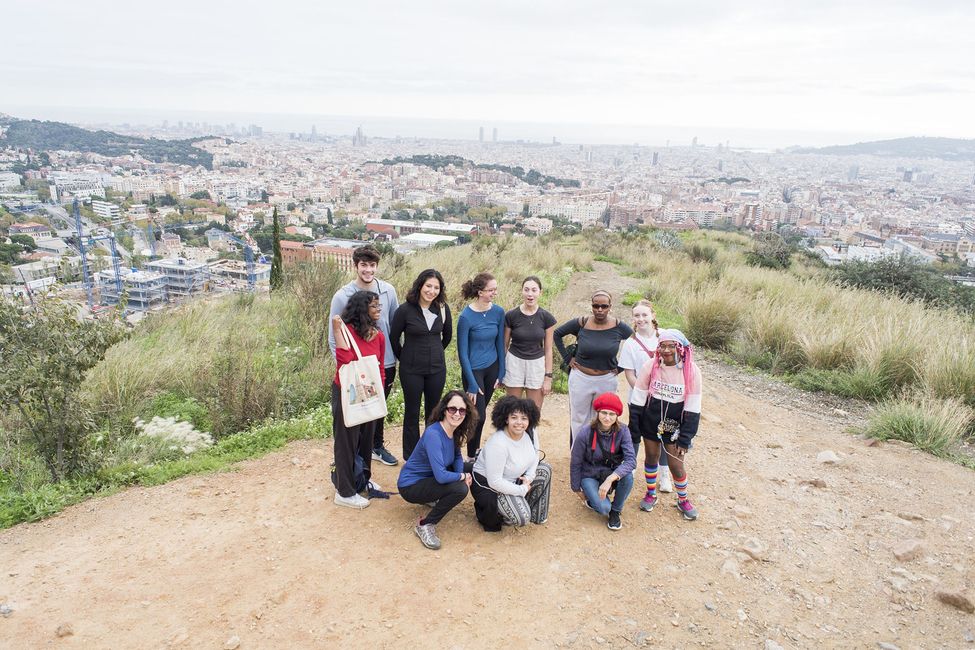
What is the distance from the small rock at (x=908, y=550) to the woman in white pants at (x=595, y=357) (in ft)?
6.06

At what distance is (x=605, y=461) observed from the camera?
3.54 metres

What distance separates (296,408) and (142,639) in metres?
2.82

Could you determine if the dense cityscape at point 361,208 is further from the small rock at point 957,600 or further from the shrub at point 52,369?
the small rock at point 957,600

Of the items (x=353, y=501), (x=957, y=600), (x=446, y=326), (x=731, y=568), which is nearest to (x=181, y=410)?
(x=353, y=501)

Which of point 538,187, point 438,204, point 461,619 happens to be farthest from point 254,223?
point 538,187

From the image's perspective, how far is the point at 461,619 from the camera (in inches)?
104

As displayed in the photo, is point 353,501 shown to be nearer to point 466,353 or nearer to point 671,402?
point 466,353

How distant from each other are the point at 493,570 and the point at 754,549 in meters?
1.53

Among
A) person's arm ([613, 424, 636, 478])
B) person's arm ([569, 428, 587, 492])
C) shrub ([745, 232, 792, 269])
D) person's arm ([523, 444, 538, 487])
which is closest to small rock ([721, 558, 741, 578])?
person's arm ([613, 424, 636, 478])

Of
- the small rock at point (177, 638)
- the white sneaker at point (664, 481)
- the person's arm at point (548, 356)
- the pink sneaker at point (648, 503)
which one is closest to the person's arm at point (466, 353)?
the person's arm at point (548, 356)

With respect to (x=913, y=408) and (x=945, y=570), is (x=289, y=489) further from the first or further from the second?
(x=913, y=408)

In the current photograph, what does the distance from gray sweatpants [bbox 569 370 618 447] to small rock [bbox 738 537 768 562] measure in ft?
3.85

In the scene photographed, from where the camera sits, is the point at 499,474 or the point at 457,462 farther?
the point at 457,462

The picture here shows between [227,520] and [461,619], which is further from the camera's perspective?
[227,520]
